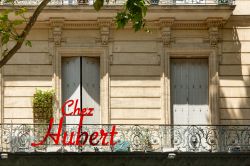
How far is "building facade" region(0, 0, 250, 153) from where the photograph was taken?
2383 cm

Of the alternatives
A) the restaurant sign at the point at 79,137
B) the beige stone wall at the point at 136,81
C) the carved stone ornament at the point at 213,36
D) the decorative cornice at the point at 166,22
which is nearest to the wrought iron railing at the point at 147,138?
the restaurant sign at the point at 79,137

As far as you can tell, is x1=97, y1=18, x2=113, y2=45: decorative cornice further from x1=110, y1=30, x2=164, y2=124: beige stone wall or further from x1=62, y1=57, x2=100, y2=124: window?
x1=62, y1=57, x2=100, y2=124: window

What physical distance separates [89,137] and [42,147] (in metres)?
1.58

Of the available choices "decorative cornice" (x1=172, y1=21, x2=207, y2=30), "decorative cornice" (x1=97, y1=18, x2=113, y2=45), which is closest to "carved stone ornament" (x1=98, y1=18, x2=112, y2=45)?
"decorative cornice" (x1=97, y1=18, x2=113, y2=45)

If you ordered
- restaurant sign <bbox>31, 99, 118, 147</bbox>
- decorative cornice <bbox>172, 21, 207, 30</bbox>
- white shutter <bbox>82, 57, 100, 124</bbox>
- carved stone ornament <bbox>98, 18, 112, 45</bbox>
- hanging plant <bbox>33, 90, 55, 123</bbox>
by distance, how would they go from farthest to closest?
white shutter <bbox>82, 57, 100, 124</bbox> < decorative cornice <bbox>172, 21, 207, 30</bbox> < carved stone ornament <bbox>98, 18, 112, 45</bbox> < hanging plant <bbox>33, 90, 55, 123</bbox> < restaurant sign <bbox>31, 99, 118, 147</bbox>

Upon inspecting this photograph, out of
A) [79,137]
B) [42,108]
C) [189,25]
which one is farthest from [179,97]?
[42,108]

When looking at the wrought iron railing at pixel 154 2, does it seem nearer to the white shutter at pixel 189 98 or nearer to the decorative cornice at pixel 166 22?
the decorative cornice at pixel 166 22

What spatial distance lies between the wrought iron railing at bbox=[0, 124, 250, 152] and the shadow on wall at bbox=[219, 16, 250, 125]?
2.60 feet

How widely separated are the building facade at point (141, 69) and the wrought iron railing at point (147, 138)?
2.28 ft

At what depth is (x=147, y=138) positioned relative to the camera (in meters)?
23.0

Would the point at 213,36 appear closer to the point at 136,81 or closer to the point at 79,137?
the point at 136,81

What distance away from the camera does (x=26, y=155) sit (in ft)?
70.9

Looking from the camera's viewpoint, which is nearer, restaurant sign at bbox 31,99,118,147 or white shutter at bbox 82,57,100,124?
restaurant sign at bbox 31,99,118,147

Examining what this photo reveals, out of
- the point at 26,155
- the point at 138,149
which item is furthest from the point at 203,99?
the point at 26,155
